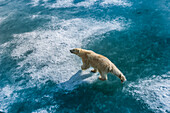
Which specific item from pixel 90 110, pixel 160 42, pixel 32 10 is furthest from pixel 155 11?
pixel 32 10

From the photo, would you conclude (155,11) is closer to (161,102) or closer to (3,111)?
(161,102)

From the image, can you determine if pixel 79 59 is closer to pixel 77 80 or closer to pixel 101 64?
pixel 77 80

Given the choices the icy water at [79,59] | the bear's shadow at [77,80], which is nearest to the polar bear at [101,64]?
the bear's shadow at [77,80]

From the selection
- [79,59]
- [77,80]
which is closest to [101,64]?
[77,80]

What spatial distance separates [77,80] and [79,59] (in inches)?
59.5

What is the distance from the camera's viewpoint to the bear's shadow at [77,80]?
6219mm

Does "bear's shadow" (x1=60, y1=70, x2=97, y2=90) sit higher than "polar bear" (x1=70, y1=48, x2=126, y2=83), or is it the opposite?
"polar bear" (x1=70, y1=48, x2=126, y2=83)

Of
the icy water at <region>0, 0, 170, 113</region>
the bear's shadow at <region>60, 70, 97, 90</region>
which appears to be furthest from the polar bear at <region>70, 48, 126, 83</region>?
the icy water at <region>0, 0, 170, 113</region>

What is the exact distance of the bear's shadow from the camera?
6.22 metres

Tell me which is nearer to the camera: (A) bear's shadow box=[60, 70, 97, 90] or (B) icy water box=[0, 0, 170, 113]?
(B) icy water box=[0, 0, 170, 113]

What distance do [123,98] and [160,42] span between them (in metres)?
4.31

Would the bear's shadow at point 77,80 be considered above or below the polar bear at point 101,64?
below

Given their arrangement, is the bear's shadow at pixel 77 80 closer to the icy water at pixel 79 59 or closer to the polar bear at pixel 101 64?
the icy water at pixel 79 59

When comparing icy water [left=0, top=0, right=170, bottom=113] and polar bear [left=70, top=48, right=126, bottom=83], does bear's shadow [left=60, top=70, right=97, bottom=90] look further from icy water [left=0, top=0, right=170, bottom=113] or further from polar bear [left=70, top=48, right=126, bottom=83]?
polar bear [left=70, top=48, right=126, bottom=83]
